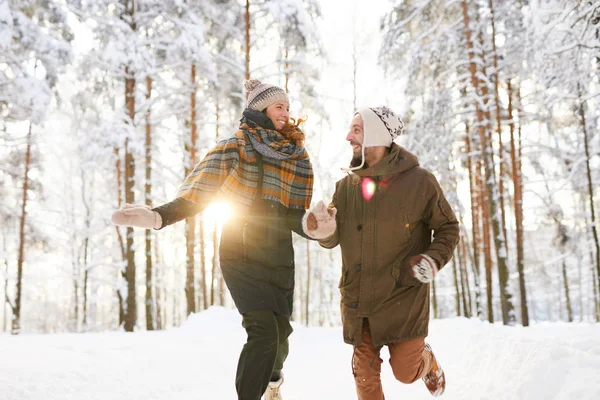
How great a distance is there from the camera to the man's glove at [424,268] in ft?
9.51

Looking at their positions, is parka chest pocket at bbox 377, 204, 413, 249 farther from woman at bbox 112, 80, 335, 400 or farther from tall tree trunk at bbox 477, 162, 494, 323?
tall tree trunk at bbox 477, 162, 494, 323

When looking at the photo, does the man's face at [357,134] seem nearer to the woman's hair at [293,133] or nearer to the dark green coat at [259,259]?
the woman's hair at [293,133]

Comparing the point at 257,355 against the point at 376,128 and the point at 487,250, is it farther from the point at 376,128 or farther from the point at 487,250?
the point at 487,250

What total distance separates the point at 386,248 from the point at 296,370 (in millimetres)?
4036

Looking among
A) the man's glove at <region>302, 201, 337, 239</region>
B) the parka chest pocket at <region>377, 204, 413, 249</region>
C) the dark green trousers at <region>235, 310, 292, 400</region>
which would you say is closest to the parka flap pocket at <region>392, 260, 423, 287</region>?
the parka chest pocket at <region>377, 204, 413, 249</region>

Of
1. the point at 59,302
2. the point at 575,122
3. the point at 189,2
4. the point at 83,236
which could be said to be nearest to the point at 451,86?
the point at 575,122

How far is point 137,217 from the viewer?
8.97 feet

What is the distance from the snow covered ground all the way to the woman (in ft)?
5.49

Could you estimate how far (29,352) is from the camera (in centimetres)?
460

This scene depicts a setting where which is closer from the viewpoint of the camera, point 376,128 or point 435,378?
point 376,128

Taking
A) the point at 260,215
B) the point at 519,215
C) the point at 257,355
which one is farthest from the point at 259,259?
the point at 519,215

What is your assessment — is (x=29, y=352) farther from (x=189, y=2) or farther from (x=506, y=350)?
(x=189, y=2)

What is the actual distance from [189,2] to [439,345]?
37.8 ft

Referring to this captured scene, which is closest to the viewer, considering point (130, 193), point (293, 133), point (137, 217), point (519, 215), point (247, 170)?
point (137, 217)
